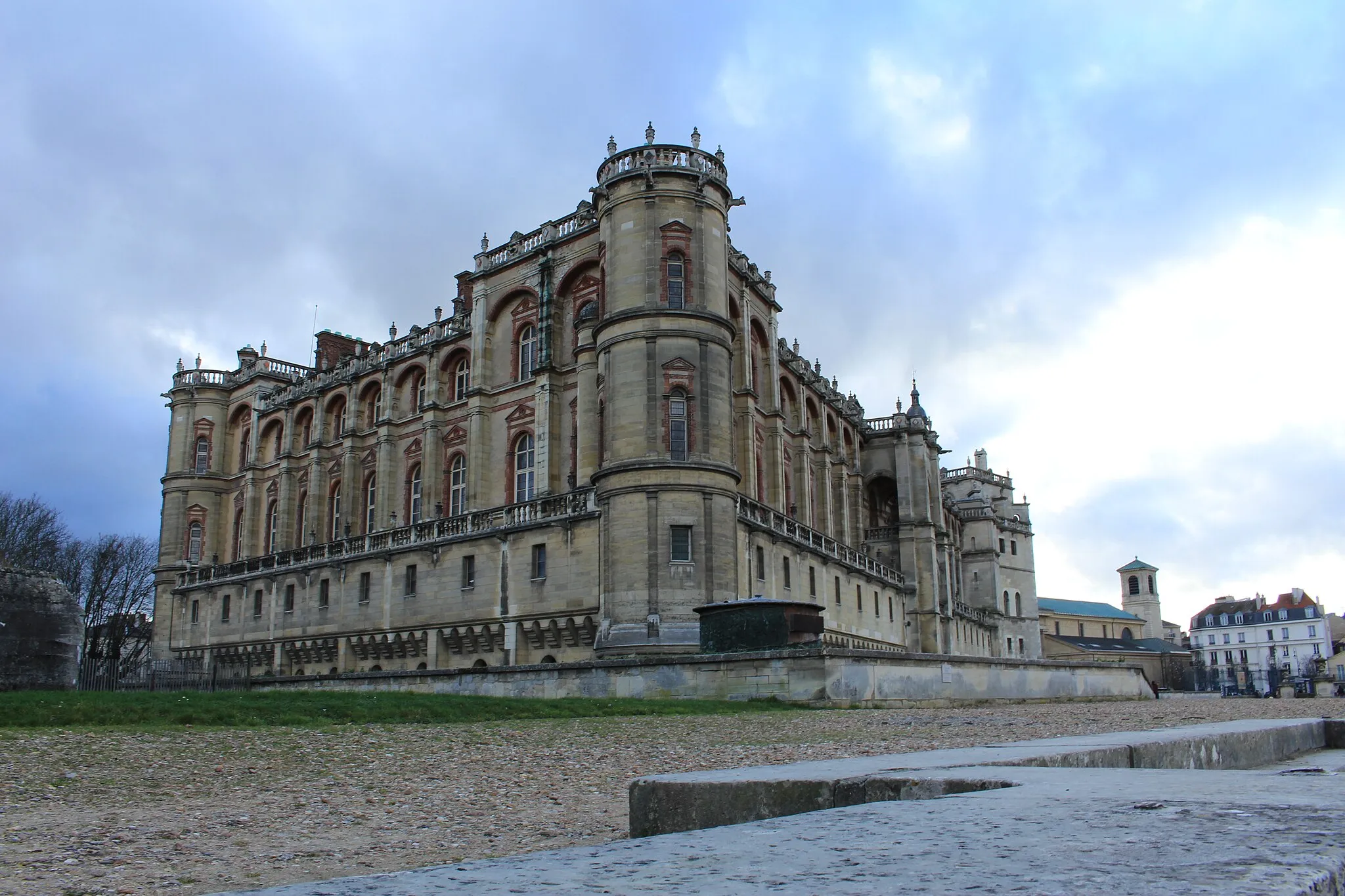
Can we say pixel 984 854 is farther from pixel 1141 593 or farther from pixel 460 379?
pixel 1141 593

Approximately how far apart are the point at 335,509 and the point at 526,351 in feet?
52.5

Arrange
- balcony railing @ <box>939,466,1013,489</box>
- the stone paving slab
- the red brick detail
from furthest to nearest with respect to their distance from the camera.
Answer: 1. balcony railing @ <box>939,466,1013,489</box>
2. the red brick detail
3. the stone paving slab

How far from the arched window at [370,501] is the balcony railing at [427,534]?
2.78m

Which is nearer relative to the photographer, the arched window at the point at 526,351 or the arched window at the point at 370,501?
the arched window at the point at 526,351

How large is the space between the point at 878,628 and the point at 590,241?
24.4m

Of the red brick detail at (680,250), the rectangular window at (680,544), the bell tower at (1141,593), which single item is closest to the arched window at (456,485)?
the red brick detail at (680,250)

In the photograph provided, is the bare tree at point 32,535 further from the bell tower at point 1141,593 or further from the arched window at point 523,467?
the bell tower at point 1141,593

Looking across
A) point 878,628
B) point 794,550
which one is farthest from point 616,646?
point 878,628

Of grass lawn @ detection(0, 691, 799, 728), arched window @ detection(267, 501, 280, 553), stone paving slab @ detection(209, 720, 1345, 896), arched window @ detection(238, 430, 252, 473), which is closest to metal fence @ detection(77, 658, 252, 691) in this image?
arched window @ detection(267, 501, 280, 553)

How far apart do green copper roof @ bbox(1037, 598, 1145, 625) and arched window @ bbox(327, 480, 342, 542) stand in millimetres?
99614

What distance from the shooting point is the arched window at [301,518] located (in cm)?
5569

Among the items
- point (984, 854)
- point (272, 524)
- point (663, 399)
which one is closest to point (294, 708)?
point (984, 854)

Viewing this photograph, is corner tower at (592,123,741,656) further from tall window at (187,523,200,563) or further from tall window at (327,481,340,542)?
tall window at (187,523,200,563)

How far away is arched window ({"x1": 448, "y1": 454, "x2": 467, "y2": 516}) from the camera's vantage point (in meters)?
48.1
